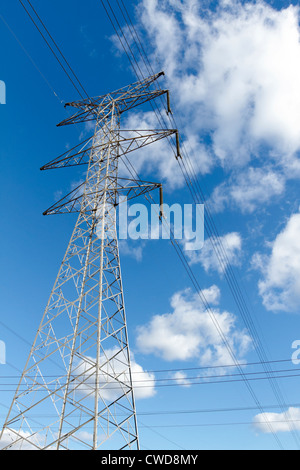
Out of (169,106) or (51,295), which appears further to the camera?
(169,106)

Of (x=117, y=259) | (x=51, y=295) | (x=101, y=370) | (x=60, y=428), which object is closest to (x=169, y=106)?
(x=117, y=259)

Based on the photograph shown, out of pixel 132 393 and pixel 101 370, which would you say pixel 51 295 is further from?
pixel 132 393

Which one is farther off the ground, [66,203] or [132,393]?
[66,203]

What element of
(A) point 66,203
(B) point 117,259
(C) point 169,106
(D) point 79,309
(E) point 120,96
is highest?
(E) point 120,96

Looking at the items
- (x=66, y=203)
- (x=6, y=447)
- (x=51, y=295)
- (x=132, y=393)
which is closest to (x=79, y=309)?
(x=51, y=295)

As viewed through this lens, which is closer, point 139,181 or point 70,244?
point 70,244

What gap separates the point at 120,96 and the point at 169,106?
11.4ft

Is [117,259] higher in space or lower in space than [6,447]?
higher

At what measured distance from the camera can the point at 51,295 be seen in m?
13.4
